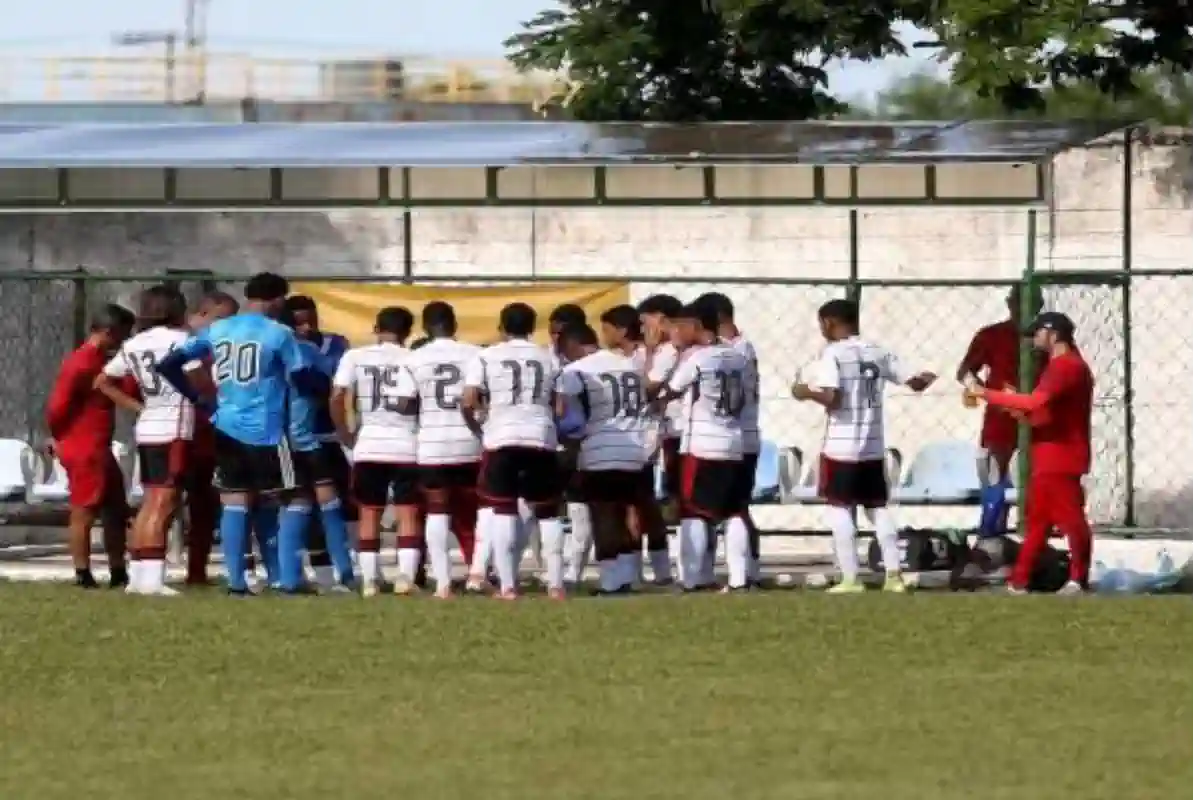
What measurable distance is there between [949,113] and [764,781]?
5857 centimetres

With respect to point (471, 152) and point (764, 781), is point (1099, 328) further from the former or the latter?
point (764, 781)

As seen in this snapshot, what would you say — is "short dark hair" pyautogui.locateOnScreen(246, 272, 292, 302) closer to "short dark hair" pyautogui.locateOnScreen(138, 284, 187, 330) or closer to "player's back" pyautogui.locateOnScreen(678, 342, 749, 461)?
"short dark hair" pyautogui.locateOnScreen(138, 284, 187, 330)

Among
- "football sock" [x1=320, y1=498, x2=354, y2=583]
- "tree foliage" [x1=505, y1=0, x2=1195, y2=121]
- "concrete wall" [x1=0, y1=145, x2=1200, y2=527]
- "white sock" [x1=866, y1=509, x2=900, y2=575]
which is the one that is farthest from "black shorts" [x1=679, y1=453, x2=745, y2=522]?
"concrete wall" [x1=0, y1=145, x2=1200, y2=527]

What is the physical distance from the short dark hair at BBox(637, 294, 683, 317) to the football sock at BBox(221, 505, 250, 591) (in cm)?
302

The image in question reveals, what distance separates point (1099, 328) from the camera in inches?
1003

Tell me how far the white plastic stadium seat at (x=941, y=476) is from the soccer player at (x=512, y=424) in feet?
19.4

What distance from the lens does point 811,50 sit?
28.3 m

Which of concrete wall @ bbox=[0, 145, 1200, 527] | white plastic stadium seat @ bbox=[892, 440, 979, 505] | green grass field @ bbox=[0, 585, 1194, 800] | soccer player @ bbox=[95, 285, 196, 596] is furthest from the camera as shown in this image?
concrete wall @ bbox=[0, 145, 1200, 527]

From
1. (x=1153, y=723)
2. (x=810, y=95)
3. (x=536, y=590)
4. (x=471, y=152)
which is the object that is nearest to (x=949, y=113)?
(x=810, y=95)

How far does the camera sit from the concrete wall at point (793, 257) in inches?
1049

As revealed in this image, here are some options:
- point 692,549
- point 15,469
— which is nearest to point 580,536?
point 692,549

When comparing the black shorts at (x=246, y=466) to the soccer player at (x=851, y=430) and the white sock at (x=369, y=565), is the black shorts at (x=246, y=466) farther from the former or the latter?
the soccer player at (x=851, y=430)

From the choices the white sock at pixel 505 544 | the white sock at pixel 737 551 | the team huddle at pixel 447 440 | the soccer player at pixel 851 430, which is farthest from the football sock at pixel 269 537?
the soccer player at pixel 851 430

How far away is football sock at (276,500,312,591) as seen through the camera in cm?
1820
